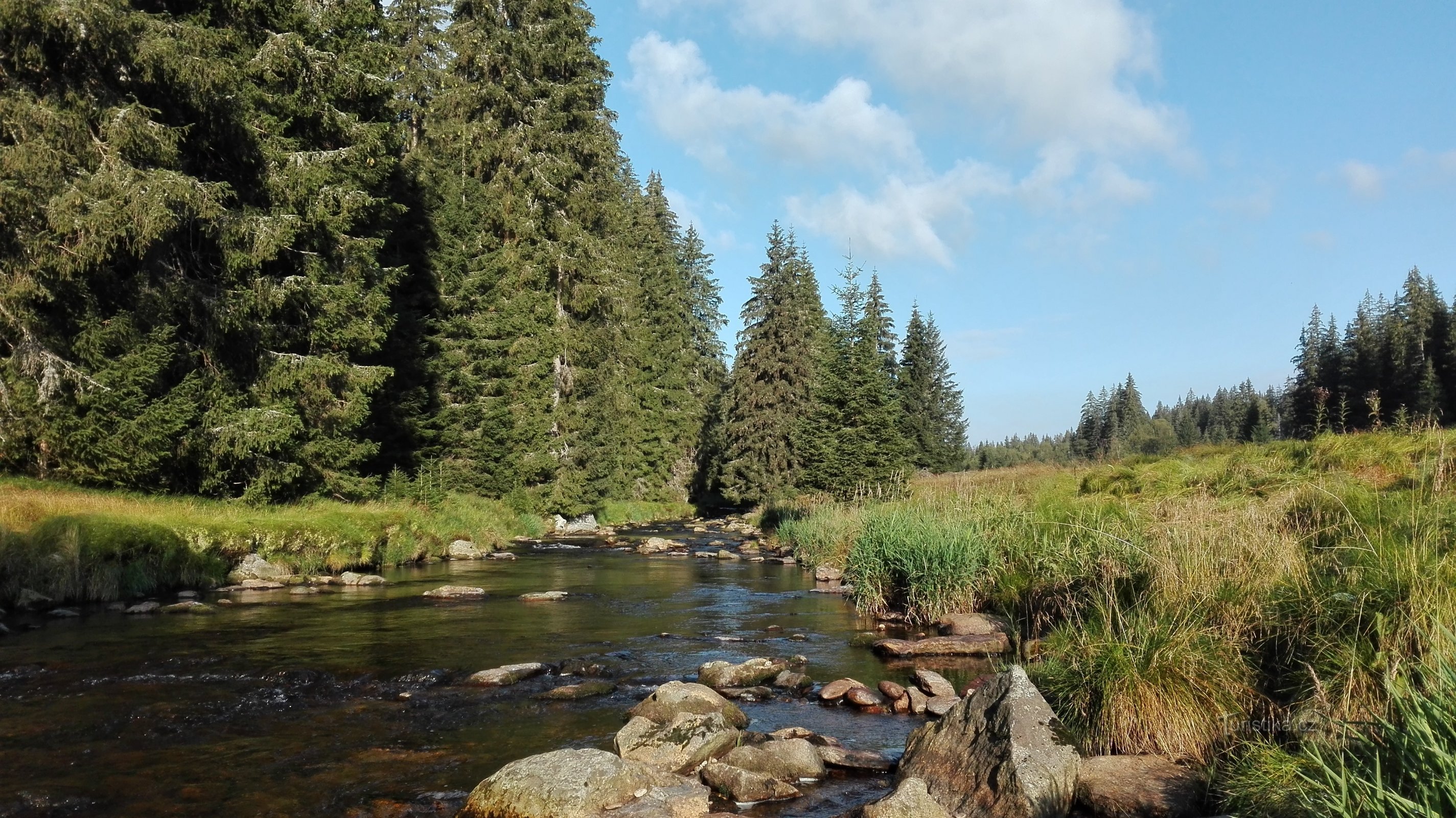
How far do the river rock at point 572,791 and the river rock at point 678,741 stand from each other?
60 centimetres

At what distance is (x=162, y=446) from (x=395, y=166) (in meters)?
13.3

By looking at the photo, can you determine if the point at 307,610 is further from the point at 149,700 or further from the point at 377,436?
the point at 377,436

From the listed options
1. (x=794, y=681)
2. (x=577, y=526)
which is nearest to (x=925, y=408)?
(x=577, y=526)

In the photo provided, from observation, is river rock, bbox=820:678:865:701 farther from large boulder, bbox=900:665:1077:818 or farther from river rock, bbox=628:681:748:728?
large boulder, bbox=900:665:1077:818

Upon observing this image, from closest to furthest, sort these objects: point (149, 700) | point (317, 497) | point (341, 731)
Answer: point (341, 731) → point (149, 700) → point (317, 497)

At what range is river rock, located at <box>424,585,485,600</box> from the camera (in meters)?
16.7

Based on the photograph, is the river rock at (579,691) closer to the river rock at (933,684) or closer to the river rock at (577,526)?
the river rock at (933,684)

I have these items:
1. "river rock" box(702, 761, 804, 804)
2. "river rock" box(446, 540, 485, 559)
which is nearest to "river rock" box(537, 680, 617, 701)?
"river rock" box(702, 761, 804, 804)

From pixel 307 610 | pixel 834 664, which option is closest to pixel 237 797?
pixel 834 664

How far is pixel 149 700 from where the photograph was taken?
9148mm

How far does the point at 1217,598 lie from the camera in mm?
7266

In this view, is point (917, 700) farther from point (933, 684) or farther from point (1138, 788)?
point (1138, 788)

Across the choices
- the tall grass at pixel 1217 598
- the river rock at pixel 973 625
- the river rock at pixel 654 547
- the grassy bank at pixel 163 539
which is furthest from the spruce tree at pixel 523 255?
the tall grass at pixel 1217 598

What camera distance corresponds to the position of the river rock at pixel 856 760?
7238mm
